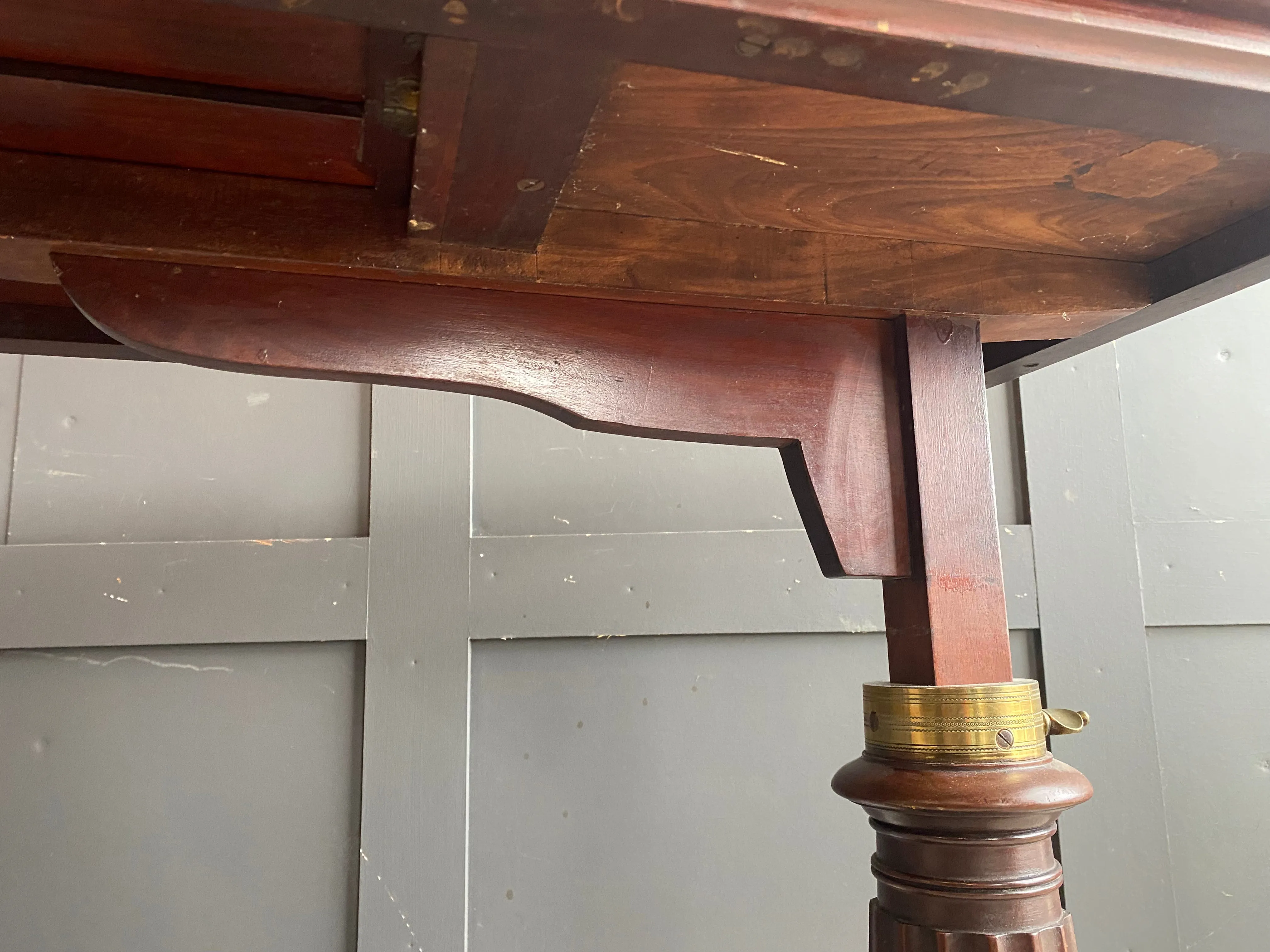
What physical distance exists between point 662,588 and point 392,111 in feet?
3.28

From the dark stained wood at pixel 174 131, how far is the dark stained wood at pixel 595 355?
81mm

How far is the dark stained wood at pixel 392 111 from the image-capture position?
20.5 inches

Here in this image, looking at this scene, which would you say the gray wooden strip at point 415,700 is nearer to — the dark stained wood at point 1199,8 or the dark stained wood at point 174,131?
the dark stained wood at point 174,131

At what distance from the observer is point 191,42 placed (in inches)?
21.1

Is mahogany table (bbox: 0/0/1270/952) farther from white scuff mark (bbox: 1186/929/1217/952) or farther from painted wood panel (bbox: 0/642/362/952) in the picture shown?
white scuff mark (bbox: 1186/929/1217/952)

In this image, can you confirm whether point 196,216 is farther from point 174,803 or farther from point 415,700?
point 174,803

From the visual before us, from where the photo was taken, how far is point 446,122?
56 cm

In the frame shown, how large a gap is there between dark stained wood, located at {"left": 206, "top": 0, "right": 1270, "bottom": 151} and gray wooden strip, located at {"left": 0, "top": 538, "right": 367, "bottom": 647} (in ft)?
3.64

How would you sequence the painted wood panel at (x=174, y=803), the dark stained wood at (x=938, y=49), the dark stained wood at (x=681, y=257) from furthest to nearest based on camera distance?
1. the painted wood panel at (x=174, y=803)
2. the dark stained wood at (x=681, y=257)
3. the dark stained wood at (x=938, y=49)

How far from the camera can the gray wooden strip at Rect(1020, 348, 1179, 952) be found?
4.80 ft

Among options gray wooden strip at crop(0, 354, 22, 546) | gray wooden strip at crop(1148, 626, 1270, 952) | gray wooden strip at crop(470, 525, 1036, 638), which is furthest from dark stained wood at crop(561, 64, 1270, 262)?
gray wooden strip at crop(0, 354, 22, 546)

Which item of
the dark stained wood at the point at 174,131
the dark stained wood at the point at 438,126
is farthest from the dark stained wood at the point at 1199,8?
the dark stained wood at the point at 174,131

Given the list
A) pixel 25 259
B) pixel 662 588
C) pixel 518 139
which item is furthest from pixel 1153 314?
pixel 25 259

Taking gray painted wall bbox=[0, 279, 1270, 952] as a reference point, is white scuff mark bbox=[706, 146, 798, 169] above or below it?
above
